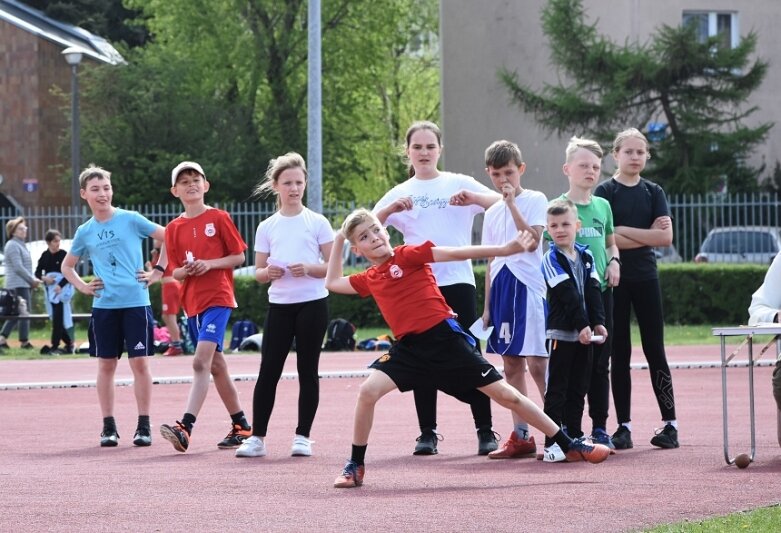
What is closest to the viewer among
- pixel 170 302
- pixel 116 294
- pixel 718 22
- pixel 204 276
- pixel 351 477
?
pixel 351 477

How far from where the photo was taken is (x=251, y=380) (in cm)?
1638

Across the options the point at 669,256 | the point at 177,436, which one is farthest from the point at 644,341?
the point at 669,256

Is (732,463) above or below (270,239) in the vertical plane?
below

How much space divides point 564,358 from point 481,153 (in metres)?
34.3

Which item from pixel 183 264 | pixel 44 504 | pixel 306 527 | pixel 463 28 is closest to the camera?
pixel 306 527

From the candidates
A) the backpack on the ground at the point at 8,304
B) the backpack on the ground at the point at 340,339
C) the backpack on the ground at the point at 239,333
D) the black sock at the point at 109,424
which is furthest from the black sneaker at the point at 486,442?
the backpack on the ground at the point at 8,304

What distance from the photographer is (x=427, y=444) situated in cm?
952

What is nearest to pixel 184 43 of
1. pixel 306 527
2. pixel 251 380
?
pixel 251 380

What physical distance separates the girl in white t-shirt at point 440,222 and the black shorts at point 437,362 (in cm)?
106

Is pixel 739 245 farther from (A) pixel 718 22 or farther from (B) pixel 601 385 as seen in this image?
(B) pixel 601 385

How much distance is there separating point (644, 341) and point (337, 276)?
8.34ft

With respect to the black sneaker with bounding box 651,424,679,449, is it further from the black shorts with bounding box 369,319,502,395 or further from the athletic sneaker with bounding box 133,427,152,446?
the athletic sneaker with bounding box 133,427,152,446

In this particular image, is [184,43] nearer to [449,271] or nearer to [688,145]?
[688,145]

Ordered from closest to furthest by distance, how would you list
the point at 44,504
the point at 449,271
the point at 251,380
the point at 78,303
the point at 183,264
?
the point at 44,504 < the point at 449,271 < the point at 183,264 < the point at 251,380 < the point at 78,303
